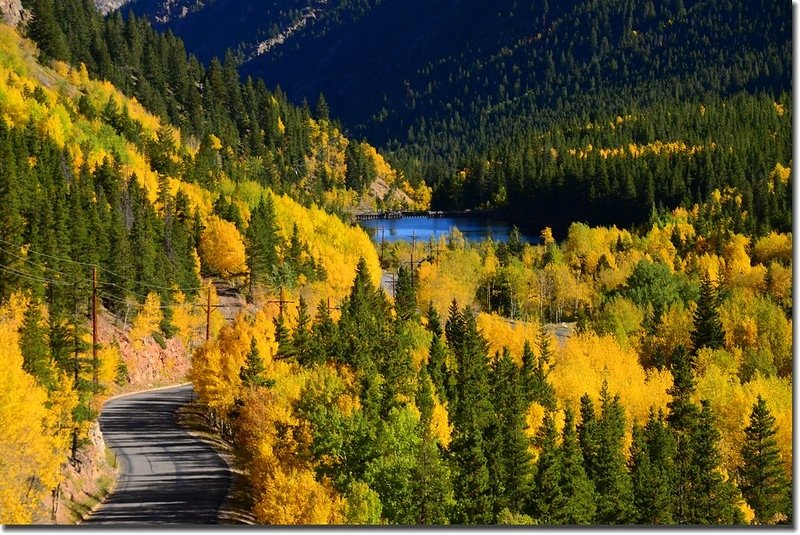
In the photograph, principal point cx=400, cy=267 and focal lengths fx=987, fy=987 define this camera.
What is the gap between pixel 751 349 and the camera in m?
83.1

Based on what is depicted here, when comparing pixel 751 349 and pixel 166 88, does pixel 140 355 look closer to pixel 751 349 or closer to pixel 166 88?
pixel 751 349

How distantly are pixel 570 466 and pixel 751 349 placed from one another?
42.5 metres

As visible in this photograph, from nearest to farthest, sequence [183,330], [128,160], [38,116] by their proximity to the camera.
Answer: [183,330]
[38,116]
[128,160]

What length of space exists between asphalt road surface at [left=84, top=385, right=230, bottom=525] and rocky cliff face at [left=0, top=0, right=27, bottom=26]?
252 ft

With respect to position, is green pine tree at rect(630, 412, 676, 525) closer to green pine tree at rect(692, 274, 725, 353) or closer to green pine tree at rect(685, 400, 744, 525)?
green pine tree at rect(685, 400, 744, 525)

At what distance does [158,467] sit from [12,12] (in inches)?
3909

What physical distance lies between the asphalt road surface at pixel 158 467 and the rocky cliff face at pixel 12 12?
76861mm

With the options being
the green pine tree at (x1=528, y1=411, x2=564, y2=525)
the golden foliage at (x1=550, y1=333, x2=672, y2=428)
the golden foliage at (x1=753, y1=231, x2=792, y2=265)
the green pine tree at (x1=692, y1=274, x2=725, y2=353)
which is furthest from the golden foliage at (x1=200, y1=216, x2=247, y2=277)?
the green pine tree at (x1=528, y1=411, x2=564, y2=525)

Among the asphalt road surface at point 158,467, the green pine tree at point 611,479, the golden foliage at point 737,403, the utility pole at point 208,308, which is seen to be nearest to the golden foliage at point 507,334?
the golden foliage at point 737,403

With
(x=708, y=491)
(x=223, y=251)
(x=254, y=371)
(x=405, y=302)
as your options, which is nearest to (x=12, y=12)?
(x=223, y=251)

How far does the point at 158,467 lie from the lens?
53562 millimetres

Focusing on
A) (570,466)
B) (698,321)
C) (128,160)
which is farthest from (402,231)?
(570,466)

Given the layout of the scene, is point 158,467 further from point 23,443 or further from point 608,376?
point 608,376

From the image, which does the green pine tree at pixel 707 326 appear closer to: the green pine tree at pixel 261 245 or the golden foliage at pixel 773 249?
the golden foliage at pixel 773 249
